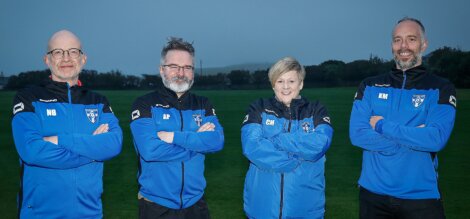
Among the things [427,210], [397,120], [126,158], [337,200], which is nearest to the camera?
[427,210]

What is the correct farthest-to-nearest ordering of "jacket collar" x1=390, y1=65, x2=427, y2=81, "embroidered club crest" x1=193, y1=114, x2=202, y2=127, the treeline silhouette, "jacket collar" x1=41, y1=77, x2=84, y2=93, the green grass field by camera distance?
the treeline silhouette → the green grass field → "embroidered club crest" x1=193, y1=114, x2=202, y2=127 → "jacket collar" x1=390, y1=65, x2=427, y2=81 → "jacket collar" x1=41, y1=77, x2=84, y2=93

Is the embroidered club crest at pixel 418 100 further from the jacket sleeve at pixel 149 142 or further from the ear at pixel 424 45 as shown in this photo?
the jacket sleeve at pixel 149 142

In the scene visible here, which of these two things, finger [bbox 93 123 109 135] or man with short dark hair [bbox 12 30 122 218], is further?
finger [bbox 93 123 109 135]

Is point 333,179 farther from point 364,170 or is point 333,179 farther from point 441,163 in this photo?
point 364,170

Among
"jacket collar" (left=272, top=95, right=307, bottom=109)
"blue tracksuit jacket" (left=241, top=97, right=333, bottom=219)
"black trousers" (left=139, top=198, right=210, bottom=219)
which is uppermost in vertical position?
"jacket collar" (left=272, top=95, right=307, bottom=109)

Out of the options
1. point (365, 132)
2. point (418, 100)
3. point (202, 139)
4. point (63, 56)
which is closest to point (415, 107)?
point (418, 100)

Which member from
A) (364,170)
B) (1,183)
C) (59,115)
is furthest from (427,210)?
(1,183)

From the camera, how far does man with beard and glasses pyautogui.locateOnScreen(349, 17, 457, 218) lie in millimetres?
3879

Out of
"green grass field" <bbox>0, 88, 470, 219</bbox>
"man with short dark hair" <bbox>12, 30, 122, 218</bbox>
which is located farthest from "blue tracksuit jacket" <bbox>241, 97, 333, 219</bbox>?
"green grass field" <bbox>0, 88, 470, 219</bbox>

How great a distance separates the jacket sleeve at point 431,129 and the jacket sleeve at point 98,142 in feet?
9.32

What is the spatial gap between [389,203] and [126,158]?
8550 mm

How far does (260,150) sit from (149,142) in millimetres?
1178

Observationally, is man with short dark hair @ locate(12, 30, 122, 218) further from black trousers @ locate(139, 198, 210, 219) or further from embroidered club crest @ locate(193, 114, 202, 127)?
embroidered club crest @ locate(193, 114, 202, 127)

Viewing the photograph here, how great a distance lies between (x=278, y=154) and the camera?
3.59 meters
